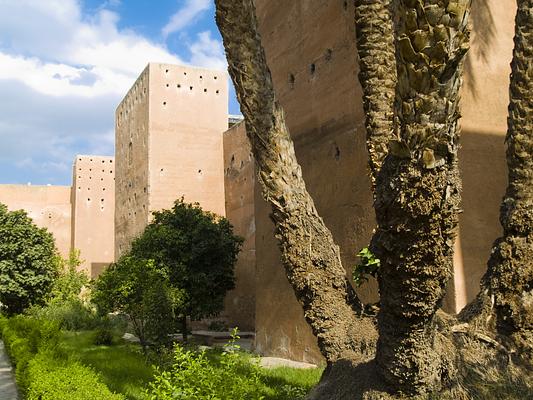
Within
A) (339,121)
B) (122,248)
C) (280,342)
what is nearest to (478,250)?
(339,121)

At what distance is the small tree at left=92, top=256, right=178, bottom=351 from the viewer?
10.9 m

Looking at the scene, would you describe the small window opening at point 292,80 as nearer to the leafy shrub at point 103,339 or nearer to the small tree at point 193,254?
the small tree at point 193,254

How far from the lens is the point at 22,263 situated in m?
23.1

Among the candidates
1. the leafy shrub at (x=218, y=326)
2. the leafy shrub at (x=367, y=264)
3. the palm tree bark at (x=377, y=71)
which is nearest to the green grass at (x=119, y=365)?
the leafy shrub at (x=367, y=264)

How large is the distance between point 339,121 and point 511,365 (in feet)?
19.3

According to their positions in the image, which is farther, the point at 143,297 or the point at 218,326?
the point at 218,326

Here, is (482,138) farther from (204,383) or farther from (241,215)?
(241,215)

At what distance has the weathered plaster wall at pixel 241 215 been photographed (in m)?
19.4

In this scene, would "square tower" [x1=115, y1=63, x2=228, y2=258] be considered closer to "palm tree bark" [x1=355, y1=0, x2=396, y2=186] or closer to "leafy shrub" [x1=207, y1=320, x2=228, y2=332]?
"leafy shrub" [x1=207, y1=320, x2=228, y2=332]

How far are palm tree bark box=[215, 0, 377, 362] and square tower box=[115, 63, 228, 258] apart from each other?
17.2m

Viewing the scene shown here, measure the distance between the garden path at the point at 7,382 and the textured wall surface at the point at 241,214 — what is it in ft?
25.8

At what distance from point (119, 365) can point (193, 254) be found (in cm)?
563

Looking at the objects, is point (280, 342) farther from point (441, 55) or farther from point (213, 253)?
point (441, 55)

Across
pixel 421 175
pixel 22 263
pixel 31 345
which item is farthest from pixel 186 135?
pixel 421 175
